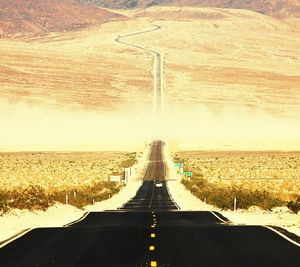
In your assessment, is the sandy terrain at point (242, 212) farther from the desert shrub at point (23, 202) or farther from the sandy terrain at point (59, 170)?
the sandy terrain at point (59, 170)

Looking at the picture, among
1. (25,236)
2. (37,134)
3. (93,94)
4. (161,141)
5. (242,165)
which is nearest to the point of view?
(25,236)

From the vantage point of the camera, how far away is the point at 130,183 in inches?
3039

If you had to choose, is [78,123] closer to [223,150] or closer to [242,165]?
[223,150]

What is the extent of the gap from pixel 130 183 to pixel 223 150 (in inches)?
2626

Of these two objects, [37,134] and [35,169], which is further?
[37,134]

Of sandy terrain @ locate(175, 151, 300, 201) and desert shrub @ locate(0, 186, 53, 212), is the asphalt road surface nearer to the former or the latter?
desert shrub @ locate(0, 186, 53, 212)

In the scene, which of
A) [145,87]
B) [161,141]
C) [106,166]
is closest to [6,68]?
[145,87]

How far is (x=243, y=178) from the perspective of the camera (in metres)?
76.9

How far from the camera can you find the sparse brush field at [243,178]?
Result: 130 ft

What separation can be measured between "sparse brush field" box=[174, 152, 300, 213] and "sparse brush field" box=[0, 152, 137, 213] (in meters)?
9.44

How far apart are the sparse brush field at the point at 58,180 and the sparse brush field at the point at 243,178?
9.44m

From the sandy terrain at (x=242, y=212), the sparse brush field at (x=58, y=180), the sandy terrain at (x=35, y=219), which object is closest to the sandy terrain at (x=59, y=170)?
the sparse brush field at (x=58, y=180)

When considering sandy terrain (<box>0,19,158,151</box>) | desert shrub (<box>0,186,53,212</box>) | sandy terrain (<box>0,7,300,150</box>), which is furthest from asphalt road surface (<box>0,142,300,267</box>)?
sandy terrain (<box>0,7,300,150</box>)

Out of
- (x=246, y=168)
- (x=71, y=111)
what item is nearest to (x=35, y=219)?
(x=246, y=168)
